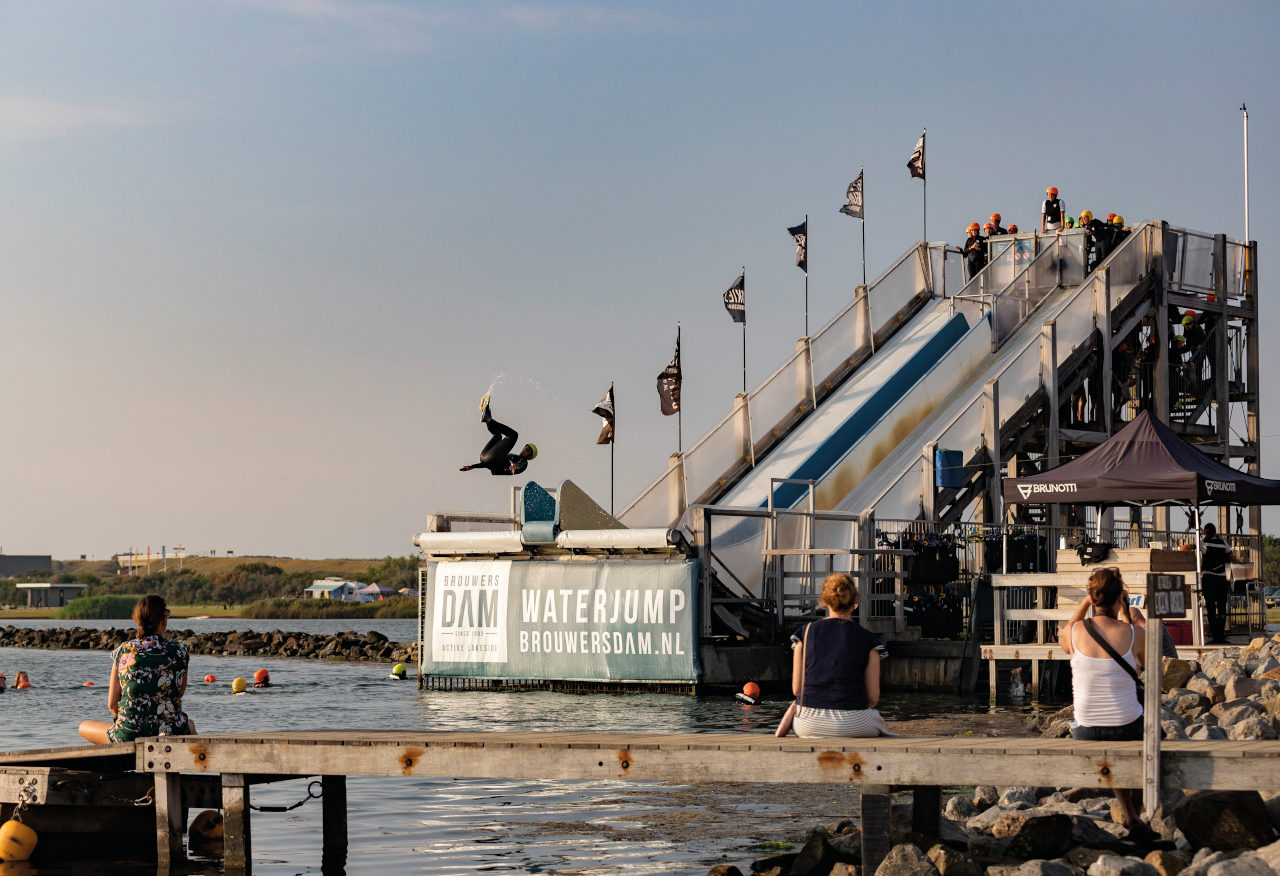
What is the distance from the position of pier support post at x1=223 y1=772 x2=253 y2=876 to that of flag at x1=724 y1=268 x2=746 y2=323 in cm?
2467

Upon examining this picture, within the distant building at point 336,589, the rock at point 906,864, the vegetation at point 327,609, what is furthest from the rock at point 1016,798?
the distant building at point 336,589

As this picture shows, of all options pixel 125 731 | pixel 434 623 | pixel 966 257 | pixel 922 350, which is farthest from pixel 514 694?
pixel 966 257

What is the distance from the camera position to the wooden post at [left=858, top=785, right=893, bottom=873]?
1005 centimetres

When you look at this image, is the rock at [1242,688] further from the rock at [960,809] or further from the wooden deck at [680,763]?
the wooden deck at [680,763]

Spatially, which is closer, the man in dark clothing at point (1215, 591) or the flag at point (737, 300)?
the man in dark clothing at point (1215, 591)

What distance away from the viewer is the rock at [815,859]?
10.3 metres

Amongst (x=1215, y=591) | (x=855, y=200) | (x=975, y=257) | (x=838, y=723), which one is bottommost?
(x=838, y=723)

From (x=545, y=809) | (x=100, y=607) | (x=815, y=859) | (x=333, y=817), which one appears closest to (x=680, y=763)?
(x=815, y=859)

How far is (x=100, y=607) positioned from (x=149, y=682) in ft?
339

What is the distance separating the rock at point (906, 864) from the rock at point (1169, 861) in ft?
4.22

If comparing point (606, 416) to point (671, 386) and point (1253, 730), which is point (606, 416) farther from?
point (1253, 730)

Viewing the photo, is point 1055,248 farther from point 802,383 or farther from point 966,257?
point 802,383

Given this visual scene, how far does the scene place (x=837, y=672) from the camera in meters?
10.1

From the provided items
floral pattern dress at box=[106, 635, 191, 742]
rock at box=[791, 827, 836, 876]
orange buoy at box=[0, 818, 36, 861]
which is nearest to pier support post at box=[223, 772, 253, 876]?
floral pattern dress at box=[106, 635, 191, 742]
